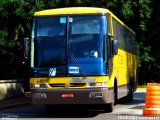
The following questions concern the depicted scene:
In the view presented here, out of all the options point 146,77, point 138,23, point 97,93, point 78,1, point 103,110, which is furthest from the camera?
point 146,77

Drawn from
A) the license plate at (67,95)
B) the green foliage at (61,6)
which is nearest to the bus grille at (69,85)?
the license plate at (67,95)

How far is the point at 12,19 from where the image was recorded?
118 feet

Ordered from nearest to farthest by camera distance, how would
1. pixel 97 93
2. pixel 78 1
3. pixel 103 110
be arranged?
1. pixel 97 93
2. pixel 103 110
3. pixel 78 1

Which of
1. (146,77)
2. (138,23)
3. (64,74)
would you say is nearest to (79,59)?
(64,74)

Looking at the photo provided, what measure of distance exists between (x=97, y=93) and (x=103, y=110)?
11.1ft

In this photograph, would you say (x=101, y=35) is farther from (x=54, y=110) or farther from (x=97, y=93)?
(x=54, y=110)

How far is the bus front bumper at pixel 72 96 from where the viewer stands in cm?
1720

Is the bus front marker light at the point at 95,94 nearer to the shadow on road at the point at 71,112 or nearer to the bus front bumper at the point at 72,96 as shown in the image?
the bus front bumper at the point at 72,96

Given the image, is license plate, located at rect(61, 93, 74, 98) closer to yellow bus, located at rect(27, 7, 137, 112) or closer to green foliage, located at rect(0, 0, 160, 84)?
yellow bus, located at rect(27, 7, 137, 112)

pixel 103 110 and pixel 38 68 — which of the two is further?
pixel 103 110

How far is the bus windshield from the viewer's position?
57.1 feet

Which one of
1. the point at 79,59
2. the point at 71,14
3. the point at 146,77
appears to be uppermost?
the point at 71,14

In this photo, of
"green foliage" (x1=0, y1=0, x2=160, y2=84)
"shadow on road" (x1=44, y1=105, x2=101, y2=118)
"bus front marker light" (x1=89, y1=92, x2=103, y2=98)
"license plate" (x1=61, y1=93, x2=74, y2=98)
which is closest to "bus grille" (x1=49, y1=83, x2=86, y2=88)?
"license plate" (x1=61, y1=93, x2=74, y2=98)

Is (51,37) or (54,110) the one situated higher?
(51,37)
